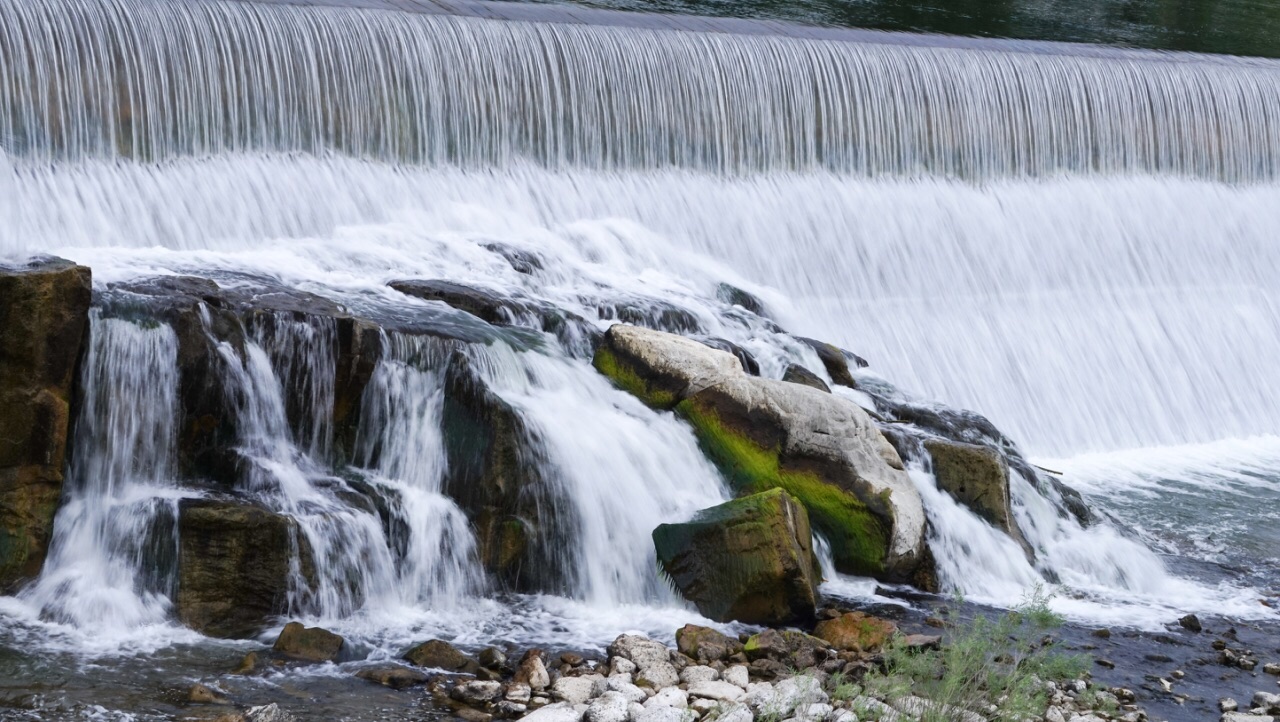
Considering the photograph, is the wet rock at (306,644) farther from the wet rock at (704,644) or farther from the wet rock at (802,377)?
the wet rock at (802,377)

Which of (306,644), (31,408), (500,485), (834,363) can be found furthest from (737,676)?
(834,363)

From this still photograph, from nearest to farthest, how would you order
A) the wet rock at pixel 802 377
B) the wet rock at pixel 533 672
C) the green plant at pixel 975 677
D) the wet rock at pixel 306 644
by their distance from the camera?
the green plant at pixel 975 677
the wet rock at pixel 533 672
the wet rock at pixel 306 644
the wet rock at pixel 802 377

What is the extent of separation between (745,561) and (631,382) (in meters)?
1.96

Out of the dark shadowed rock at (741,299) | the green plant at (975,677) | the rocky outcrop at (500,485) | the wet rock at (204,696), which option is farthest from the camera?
the dark shadowed rock at (741,299)

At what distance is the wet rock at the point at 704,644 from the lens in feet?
28.5

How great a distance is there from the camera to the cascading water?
9.33 metres

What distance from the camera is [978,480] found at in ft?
36.9

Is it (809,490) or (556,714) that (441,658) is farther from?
(809,490)

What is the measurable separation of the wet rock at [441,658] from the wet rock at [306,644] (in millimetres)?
400

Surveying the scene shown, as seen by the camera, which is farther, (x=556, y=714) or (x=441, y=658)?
(x=441, y=658)

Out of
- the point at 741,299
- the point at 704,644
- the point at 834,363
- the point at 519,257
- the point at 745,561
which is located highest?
the point at 519,257

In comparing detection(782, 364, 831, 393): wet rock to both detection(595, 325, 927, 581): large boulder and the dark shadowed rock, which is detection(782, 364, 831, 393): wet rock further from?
the dark shadowed rock

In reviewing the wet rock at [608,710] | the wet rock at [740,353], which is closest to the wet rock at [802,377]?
the wet rock at [740,353]

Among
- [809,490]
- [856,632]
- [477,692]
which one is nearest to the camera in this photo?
[477,692]
